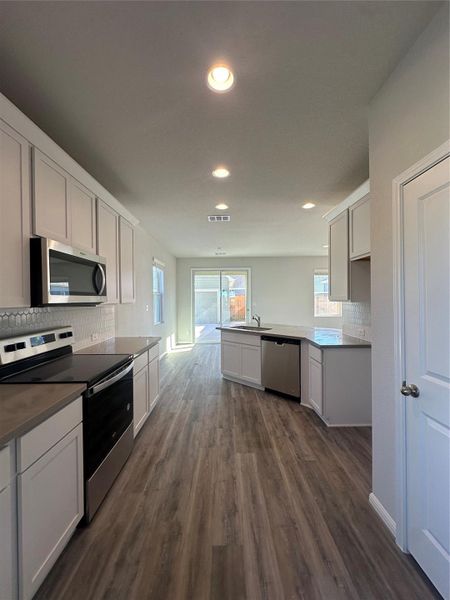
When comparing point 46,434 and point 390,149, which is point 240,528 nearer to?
point 46,434

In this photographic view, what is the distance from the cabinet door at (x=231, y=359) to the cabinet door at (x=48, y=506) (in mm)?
3089

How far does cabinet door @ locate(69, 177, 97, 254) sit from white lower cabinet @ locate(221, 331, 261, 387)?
2.62 meters

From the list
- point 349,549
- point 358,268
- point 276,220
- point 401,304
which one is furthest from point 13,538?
point 276,220

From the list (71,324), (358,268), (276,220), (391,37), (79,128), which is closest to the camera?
(391,37)

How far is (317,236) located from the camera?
5.71 metres

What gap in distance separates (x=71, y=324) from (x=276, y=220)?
3.28m

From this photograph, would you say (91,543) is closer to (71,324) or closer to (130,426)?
(130,426)

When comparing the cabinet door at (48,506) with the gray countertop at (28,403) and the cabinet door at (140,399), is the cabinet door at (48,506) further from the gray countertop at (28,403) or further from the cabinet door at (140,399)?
the cabinet door at (140,399)

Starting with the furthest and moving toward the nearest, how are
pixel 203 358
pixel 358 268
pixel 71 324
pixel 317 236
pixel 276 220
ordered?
pixel 203 358 → pixel 317 236 → pixel 276 220 → pixel 358 268 → pixel 71 324

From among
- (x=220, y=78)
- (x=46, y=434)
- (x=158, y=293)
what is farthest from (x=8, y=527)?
(x=158, y=293)

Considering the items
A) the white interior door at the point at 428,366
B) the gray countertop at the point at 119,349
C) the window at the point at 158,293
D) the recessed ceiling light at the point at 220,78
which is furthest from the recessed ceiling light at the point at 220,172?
the window at the point at 158,293

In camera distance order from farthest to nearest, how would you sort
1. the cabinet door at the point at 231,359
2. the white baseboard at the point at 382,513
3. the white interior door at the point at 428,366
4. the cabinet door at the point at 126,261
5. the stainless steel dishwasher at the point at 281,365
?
the cabinet door at the point at 231,359 → the stainless steel dishwasher at the point at 281,365 → the cabinet door at the point at 126,261 → the white baseboard at the point at 382,513 → the white interior door at the point at 428,366

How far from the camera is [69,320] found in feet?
8.75

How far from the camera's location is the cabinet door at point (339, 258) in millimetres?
3193
